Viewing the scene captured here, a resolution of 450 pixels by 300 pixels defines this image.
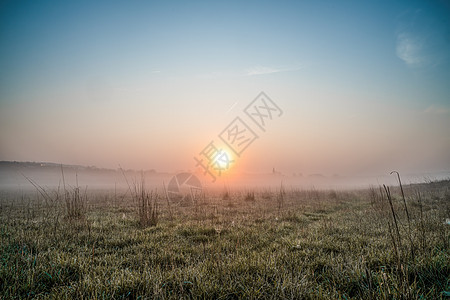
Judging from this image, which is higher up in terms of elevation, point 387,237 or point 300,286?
point 300,286

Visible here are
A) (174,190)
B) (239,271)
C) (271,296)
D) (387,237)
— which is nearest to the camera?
(271,296)

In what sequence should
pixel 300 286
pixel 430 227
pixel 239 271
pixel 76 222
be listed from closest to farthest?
pixel 300 286
pixel 239 271
pixel 430 227
pixel 76 222

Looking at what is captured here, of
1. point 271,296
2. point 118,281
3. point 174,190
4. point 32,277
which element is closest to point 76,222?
point 32,277

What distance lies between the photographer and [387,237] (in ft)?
16.1

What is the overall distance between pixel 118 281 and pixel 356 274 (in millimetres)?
3345

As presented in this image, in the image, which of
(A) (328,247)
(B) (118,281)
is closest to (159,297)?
(B) (118,281)

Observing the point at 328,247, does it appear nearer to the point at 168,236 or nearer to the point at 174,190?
the point at 168,236

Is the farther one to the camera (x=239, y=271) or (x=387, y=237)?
(x=387, y=237)

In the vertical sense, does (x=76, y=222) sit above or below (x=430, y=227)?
above

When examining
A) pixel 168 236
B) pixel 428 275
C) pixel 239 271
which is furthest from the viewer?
pixel 168 236

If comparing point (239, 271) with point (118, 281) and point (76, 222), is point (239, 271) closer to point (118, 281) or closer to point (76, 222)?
Result: point (118, 281)

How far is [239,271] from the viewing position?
3117 millimetres

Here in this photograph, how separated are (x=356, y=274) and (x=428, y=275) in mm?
954

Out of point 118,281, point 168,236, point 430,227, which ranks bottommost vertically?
point 430,227
